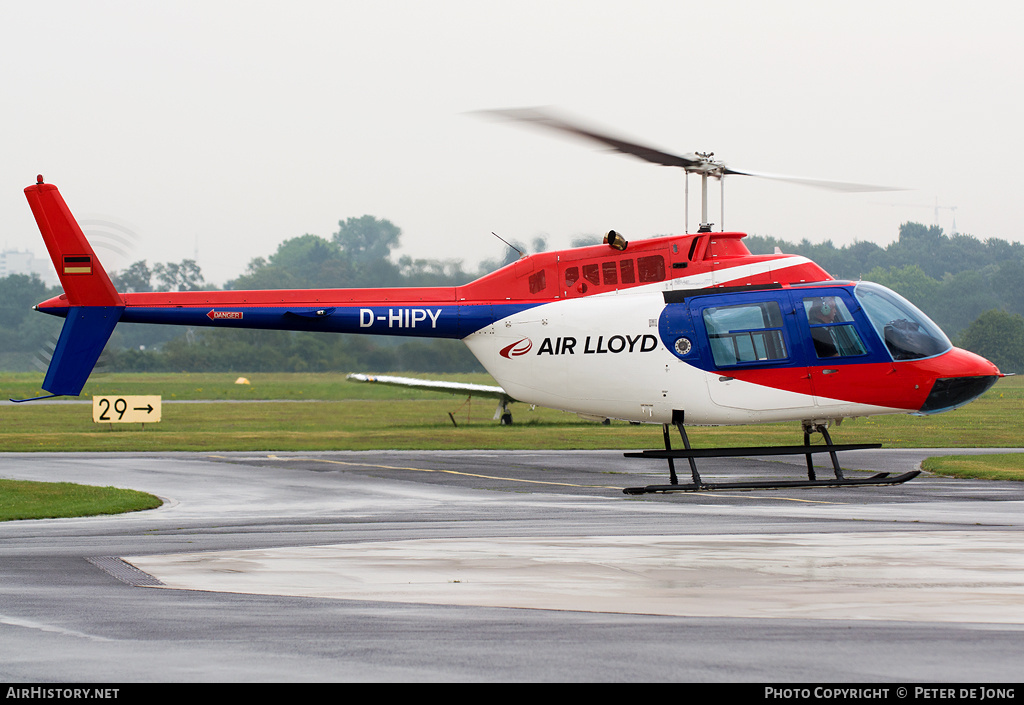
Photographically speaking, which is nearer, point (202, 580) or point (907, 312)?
point (202, 580)

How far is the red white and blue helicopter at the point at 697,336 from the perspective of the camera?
16.3 m

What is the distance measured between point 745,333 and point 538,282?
351cm

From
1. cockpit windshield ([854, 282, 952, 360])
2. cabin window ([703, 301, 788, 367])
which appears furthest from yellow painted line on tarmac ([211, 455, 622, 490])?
cockpit windshield ([854, 282, 952, 360])

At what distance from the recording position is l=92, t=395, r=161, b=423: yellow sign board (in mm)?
44688

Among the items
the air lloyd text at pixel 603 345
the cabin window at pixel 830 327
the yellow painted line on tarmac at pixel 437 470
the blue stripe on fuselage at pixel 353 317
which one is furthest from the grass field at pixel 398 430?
the cabin window at pixel 830 327

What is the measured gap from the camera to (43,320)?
102 metres

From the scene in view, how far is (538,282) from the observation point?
1769cm

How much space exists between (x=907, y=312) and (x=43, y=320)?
99.9 metres

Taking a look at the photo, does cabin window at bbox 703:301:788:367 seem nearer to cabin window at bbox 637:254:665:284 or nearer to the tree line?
cabin window at bbox 637:254:665:284

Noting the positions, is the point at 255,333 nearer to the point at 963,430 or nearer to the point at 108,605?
the point at 963,430

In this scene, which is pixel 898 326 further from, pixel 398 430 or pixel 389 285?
pixel 389 285

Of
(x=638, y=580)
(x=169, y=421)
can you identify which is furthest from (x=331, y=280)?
(x=638, y=580)

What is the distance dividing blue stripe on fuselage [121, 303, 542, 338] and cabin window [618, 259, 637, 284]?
1.51m
